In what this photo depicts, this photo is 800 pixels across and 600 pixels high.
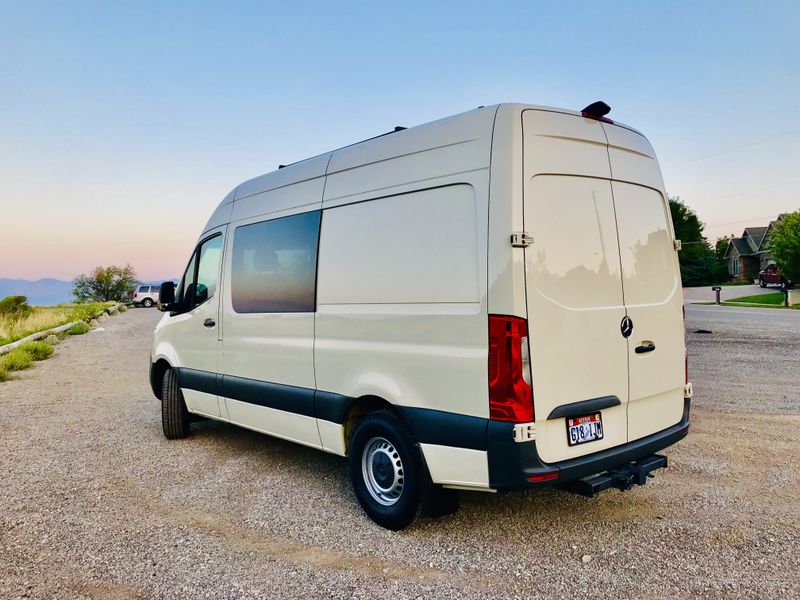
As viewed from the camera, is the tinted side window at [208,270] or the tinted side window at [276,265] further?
the tinted side window at [208,270]

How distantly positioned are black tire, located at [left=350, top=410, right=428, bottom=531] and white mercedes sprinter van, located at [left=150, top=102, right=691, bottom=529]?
0.01 metres

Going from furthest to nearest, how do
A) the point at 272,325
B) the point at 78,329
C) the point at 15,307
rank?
1. the point at 15,307
2. the point at 78,329
3. the point at 272,325

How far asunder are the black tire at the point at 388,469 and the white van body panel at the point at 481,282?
13cm

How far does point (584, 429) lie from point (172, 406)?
181 inches

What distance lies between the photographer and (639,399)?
390 centimetres

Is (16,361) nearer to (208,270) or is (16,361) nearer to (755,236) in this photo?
(208,270)

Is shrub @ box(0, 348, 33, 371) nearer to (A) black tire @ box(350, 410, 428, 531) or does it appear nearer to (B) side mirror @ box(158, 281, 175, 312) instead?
(B) side mirror @ box(158, 281, 175, 312)

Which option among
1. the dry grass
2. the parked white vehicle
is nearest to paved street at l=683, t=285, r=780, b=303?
the dry grass

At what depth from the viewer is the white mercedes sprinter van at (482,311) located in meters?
3.36

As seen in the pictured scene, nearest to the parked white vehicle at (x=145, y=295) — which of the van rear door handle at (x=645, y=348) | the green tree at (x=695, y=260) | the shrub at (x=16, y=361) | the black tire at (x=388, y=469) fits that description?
the shrub at (x=16, y=361)

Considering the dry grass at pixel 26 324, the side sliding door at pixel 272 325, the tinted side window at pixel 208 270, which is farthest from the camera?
the dry grass at pixel 26 324

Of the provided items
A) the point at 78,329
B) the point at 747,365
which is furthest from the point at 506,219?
the point at 78,329

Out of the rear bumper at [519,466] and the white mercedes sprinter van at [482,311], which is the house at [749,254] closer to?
the white mercedes sprinter van at [482,311]

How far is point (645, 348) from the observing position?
394cm
